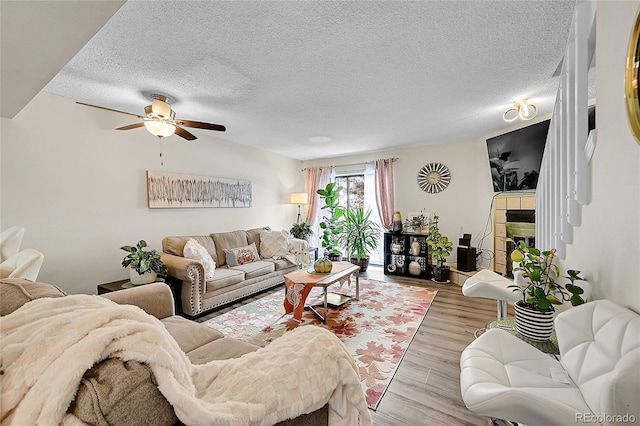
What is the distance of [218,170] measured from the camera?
4.38 m

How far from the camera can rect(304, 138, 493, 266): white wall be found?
441 cm

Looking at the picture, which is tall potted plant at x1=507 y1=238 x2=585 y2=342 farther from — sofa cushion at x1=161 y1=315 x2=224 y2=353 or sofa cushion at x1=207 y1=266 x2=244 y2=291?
sofa cushion at x1=207 y1=266 x2=244 y2=291

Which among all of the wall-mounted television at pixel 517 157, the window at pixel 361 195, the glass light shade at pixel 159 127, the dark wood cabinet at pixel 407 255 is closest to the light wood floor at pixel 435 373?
the dark wood cabinet at pixel 407 255

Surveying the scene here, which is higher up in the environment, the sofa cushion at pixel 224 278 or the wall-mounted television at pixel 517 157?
the wall-mounted television at pixel 517 157

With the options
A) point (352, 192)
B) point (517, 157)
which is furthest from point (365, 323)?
point (352, 192)

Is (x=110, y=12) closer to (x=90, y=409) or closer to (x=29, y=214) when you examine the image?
(x=90, y=409)

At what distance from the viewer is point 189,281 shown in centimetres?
284

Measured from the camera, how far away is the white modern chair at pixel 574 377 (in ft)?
2.49

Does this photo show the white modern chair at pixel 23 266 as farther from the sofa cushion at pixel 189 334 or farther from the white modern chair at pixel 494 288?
the white modern chair at pixel 494 288

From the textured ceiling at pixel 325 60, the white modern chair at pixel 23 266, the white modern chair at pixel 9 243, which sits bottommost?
the white modern chair at pixel 23 266

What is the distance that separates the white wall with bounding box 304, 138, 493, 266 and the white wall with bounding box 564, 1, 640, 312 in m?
3.43

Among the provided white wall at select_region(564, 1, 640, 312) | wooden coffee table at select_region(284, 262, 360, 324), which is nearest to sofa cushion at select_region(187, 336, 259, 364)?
wooden coffee table at select_region(284, 262, 360, 324)

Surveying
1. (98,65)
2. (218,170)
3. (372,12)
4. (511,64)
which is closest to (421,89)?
(511,64)

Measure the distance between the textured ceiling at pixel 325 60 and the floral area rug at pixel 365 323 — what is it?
251 centimetres
